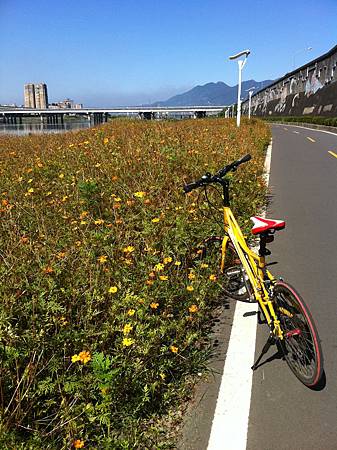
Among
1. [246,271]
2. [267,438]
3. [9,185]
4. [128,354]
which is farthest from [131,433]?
[9,185]

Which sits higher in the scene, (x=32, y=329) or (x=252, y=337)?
(x=32, y=329)

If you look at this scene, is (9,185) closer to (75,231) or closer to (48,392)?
(75,231)

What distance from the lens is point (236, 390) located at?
242cm

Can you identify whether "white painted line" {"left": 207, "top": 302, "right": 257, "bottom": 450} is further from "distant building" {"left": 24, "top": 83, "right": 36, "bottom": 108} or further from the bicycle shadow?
"distant building" {"left": 24, "top": 83, "right": 36, "bottom": 108}

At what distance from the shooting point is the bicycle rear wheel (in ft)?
7.56

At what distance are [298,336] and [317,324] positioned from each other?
0.78 m

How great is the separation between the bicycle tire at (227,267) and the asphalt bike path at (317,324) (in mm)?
552

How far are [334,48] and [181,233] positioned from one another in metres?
45.9

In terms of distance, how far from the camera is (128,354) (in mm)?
2340

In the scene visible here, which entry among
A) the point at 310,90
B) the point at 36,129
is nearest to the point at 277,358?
the point at 36,129

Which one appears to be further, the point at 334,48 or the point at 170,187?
the point at 334,48

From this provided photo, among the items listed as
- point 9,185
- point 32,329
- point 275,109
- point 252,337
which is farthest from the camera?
point 275,109

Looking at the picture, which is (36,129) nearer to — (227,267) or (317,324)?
(227,267)

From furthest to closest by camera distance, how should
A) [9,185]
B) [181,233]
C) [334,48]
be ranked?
1. [334,48]
2. [9,185]
3. [181,233]
